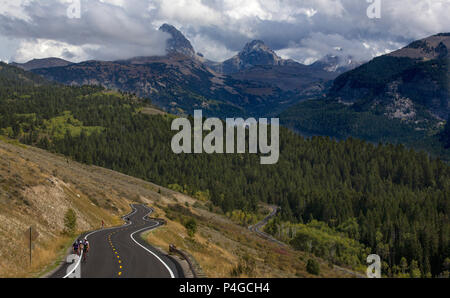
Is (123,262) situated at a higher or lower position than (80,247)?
lower

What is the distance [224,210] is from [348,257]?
61624mm

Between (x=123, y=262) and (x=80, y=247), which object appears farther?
(x=80, y=247)

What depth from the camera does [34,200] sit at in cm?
4450

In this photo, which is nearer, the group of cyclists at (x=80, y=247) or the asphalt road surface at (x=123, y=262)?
the asphalt road surface at (x=123, y=262)

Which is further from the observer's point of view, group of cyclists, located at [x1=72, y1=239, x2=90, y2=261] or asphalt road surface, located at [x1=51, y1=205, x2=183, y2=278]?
group of cyclists, located at [x1=72, y1=239, x2=90, y2=261]

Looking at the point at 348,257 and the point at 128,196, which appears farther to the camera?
the point at 348,257

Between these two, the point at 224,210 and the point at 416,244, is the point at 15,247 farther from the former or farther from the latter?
the point at 224,210

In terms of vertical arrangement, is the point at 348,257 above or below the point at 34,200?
below

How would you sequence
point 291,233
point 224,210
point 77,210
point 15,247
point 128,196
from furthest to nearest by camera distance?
1. point 224,210
2. point 291,233
3. point 128,196
4. point 77,210
5. point 15,247
